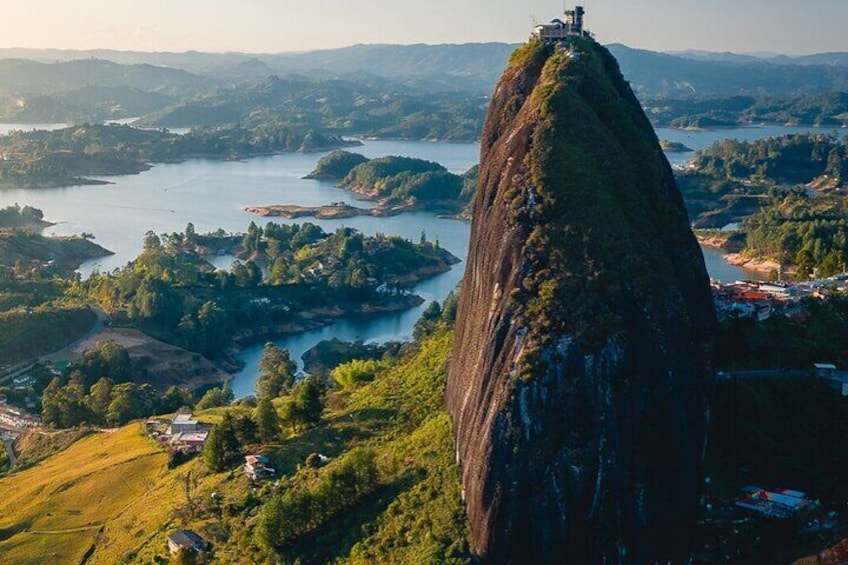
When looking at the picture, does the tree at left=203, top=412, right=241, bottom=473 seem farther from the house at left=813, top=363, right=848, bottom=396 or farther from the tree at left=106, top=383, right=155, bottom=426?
the house at left=813, top=363, right=848, bottom=396

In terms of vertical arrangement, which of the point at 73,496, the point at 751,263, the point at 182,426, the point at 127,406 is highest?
the point at 182,426

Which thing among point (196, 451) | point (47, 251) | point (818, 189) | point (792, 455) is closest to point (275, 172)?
point (47, 251)

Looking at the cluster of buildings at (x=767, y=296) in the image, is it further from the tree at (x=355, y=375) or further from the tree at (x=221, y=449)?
the tree at (x=221, y=449)

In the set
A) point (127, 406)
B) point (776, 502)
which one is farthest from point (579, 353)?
point (127, 406)

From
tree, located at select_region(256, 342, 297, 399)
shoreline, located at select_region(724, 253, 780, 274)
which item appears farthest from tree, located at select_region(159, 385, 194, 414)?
→ shoreline, located at select_region(724, 253, 780, 274)

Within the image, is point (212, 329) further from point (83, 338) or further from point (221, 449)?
point (221, 449)

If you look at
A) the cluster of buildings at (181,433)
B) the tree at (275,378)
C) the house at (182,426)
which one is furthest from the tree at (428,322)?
the house at (182,426)
